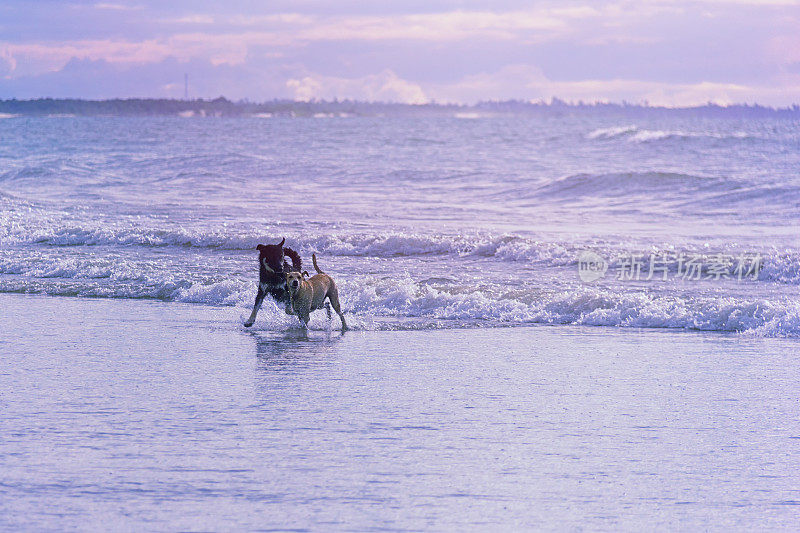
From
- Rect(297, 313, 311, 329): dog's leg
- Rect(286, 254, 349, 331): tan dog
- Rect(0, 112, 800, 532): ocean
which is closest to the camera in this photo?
Result: Rect(0, 112, 800, 532): ocean

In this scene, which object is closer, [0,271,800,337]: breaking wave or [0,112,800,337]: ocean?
[0,271,800,337]: breaking wave

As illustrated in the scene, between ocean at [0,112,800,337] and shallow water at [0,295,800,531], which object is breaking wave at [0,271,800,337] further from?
shallow water at [0,295,800,531]

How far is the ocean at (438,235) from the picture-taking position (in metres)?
11.2

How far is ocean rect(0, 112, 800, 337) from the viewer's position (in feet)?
36.9

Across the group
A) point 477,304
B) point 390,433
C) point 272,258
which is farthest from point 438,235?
point 390,433

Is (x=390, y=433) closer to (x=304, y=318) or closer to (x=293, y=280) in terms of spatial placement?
(x=293, y=280)

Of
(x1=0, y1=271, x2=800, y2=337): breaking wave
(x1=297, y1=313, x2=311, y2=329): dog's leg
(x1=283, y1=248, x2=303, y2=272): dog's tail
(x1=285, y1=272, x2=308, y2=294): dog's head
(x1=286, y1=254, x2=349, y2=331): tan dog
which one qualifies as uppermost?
(x1=283, y1=248, x2=303, y2=272): dog's tail

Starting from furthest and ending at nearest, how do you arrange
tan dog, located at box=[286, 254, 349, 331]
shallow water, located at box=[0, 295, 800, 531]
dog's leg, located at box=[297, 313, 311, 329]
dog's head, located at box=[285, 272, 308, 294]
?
1. dog's leg, located at box=[297, 313, 311, 329]
2. tan dog, located at box=[286, 254, 349, 331]
3. dog's head, located at box=[285, 272, 308, 294]
4. shallow water, located at box=[0, 295, 800, 531]

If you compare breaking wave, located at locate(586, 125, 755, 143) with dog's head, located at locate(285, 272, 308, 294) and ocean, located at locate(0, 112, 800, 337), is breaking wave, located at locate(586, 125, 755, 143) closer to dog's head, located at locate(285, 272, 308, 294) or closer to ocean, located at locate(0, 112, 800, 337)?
ocean, located at locate(0, 112, 800, 337)

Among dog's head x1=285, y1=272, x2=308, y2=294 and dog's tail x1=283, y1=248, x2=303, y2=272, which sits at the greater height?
dog's tail x1=283, y1=248, x2=303, y2=272

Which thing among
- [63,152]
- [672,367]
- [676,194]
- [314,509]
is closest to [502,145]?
[63,152]

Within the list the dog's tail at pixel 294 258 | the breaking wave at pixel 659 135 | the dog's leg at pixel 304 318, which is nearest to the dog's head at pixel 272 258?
the dog's tail at pixel 294 258

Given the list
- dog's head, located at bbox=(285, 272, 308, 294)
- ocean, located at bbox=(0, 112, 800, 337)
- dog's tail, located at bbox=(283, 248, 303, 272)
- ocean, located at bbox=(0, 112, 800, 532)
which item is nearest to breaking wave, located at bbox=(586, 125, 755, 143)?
ocean, located at bbox=(0, 112, 800, 337)

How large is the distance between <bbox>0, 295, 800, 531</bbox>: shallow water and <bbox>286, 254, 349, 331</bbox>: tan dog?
0.28 metres
